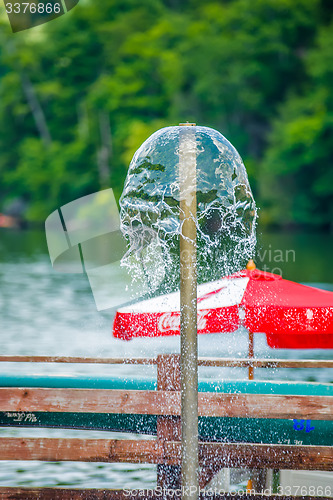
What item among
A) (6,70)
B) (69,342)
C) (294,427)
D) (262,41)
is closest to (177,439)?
(294,427)

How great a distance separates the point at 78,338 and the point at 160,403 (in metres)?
14.8

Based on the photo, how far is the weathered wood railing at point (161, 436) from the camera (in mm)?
5594

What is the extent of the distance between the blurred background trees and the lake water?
12437 mm

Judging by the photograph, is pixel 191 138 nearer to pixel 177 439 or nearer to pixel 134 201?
pixel 134 201

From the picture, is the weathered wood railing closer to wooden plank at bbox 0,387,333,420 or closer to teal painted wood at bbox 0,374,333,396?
wooden plank at bbox 0,387,333,420

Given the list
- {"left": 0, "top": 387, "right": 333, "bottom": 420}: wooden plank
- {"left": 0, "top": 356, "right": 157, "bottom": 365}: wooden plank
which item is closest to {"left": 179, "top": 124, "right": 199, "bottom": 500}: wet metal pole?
{"left": 0, "top": 387, "right": 333, "bottom": 420}: wooden plank

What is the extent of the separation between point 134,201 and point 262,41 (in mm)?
58125

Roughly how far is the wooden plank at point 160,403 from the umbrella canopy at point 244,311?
2.27m

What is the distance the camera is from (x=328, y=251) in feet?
144

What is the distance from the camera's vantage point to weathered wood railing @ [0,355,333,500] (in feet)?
18.4

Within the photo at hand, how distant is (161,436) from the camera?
5746 mm

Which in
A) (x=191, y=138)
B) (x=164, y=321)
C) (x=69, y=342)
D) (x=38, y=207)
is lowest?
(x=38, y=207)

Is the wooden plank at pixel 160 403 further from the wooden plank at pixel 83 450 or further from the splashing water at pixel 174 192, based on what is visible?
the splashing water at pixel 174 192

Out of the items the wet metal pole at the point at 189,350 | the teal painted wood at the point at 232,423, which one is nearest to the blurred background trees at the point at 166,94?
the teal painted wood at the point at 232,423
